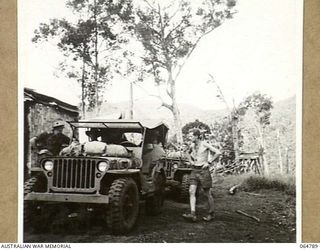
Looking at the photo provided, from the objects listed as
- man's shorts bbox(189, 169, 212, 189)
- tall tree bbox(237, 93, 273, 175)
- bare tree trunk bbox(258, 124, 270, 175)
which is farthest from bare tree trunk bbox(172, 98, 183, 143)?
bare tree trunk bbox(258, 124, 270, 175)

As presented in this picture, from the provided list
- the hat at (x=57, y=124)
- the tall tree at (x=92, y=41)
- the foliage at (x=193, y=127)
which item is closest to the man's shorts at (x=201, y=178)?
the foliage at (x=193, y=127)

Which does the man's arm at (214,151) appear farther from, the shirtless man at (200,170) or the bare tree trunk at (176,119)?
the bare tree trunk at (176,119)

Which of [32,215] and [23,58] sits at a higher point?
[23,58]

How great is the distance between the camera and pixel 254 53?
3246 millimetres

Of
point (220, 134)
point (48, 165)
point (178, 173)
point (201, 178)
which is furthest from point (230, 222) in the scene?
point (48, 165)

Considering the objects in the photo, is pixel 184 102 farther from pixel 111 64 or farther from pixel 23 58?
pixel 23 58

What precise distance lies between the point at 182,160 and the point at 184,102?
340 millimetres

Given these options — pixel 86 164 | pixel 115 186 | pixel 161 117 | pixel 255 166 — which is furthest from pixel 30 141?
pixel 255 166

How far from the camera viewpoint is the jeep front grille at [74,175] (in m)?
3.11

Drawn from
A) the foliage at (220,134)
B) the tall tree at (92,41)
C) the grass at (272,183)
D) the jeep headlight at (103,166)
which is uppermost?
the tall tree at (92,41)

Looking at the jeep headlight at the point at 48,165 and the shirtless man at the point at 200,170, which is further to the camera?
the shirtless man at the point at 200,170

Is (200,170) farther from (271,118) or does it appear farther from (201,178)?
(271,118)

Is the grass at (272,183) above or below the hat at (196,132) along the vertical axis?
below

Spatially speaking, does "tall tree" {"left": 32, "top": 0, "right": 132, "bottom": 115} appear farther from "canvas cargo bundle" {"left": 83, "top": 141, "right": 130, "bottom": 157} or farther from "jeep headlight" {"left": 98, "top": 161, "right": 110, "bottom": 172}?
"jeep headlight" {"left": 98, "top": 161, "right": 110, "bottom": 172}
